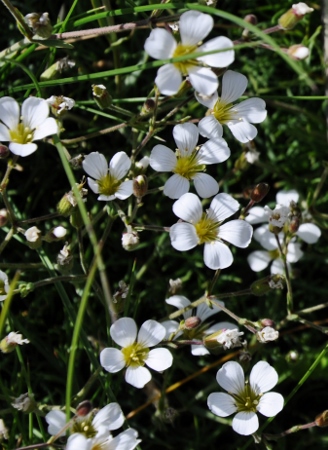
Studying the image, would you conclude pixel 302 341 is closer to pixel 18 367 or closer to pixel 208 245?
pixel 208 245

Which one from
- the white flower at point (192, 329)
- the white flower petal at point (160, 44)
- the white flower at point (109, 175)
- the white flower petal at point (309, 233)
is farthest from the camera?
the white flower petal at point (309, 233)

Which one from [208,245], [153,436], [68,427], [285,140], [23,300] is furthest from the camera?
[285,140]

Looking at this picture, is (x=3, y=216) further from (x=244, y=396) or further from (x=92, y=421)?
(x=244, y=396)

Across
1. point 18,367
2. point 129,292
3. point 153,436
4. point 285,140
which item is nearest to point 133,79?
point 285,140

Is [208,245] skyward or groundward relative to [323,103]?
skyward

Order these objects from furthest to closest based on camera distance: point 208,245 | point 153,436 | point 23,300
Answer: point 23,300 → point 153,436 → point 208,245

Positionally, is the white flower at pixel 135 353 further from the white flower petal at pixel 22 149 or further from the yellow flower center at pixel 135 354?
the white flower petal at pixel 22 149

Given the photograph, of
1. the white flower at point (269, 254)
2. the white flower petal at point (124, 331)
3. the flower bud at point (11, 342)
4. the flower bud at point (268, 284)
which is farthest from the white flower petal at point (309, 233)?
the flower bud at point (11, 342)
